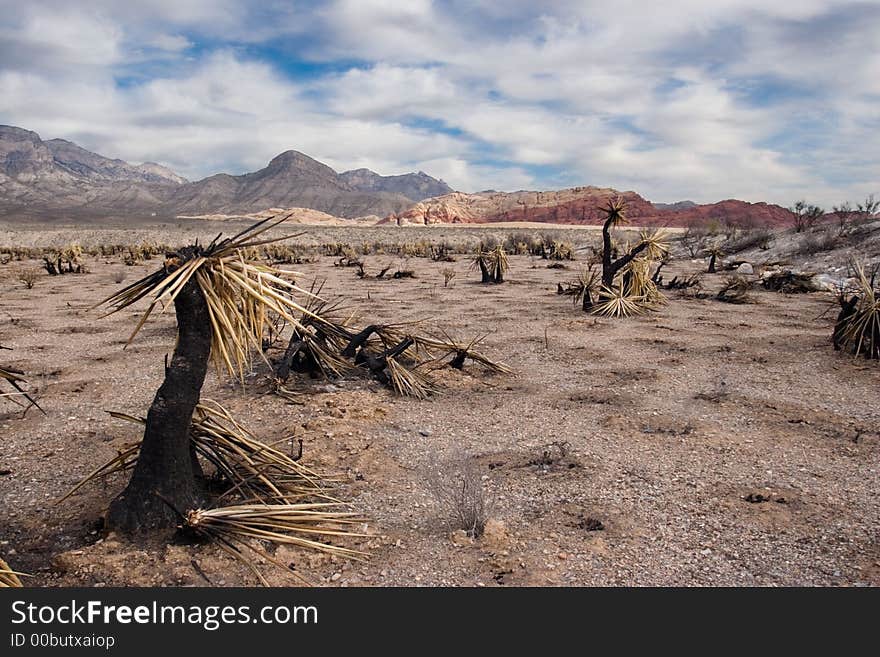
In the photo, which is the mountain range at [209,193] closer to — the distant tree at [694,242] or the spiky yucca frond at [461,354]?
the distant tree at [694,242]

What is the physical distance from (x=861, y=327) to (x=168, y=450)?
7.23 metres

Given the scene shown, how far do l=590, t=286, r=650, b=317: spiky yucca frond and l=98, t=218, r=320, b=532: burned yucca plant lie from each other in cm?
780

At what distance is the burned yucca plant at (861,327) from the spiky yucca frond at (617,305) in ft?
10.3

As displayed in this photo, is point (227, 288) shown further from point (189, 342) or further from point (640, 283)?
point (640, 283)

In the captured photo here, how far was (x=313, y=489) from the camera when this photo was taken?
346 cm

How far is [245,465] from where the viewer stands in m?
3.40

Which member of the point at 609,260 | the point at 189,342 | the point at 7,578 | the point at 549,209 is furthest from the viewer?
the point at 549,209

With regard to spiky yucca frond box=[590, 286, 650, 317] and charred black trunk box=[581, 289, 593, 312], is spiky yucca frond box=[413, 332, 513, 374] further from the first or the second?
charred black trunk box=[581, 289, 593, 312]

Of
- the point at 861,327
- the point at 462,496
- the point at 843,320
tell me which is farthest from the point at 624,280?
the point at 462,496

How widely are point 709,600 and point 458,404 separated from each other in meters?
3.10

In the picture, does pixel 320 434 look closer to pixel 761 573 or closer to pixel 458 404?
pixel 458 404

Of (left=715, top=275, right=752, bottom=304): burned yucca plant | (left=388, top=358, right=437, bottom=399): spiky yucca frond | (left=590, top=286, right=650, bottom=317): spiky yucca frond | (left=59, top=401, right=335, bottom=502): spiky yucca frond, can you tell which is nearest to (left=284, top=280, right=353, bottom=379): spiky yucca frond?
(left=388, top=358, right=437, bottom=399): spiky yucca frond

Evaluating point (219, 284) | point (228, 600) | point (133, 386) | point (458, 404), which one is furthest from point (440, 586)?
point (133, 386)

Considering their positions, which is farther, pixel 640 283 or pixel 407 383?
pixel 640 283
